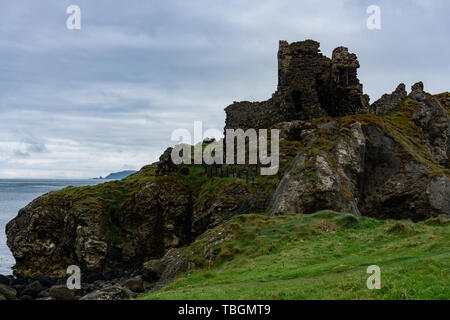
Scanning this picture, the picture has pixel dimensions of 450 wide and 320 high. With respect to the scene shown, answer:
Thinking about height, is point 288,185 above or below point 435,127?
below

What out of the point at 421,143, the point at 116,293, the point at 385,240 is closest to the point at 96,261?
the point at 116,293

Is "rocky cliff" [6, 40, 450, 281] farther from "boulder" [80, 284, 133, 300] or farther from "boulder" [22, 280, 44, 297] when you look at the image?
"boulder" [80, 284, 133, 300]

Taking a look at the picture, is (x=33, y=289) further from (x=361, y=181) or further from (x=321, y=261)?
(x=361, y=181)

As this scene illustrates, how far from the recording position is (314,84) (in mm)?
57000

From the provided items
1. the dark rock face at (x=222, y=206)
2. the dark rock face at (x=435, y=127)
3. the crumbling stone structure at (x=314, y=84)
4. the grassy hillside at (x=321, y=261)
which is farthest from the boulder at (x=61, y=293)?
the dark rock face at (x=435, y=127)

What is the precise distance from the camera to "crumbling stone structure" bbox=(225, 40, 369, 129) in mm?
56500

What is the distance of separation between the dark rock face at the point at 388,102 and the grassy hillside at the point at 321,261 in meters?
33.7

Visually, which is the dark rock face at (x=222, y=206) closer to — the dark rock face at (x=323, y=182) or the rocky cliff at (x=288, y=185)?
the rocky cliff at (x=288, y=185)

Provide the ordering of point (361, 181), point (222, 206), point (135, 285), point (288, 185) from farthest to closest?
point (361, 181)
point (222, 206)
point (288, 185)
point (135, 285)

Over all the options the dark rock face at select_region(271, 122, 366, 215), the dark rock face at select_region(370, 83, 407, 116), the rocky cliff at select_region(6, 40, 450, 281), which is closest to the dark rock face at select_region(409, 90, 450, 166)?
the rocky cliff at select_region(6, 40, 450, 281)

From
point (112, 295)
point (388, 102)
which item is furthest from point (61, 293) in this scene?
point (388, 102)

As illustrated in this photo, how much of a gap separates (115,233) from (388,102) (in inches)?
1629

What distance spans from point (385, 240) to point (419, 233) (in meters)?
2.24

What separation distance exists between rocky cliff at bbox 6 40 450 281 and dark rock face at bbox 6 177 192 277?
0.12m
